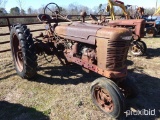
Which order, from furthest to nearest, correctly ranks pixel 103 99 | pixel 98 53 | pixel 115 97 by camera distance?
pixel 98 53 → pixel 103 99 → pixel 115 97

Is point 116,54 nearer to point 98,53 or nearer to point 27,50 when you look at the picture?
point 98,53

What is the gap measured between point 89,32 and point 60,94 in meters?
1.45

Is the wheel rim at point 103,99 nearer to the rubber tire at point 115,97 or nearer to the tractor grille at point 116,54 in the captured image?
the rubber tire at point 115,97

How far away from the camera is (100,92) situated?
3543 millimetres

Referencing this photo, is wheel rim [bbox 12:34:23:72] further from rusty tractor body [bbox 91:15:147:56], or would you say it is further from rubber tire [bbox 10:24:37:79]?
rusty tractor body [bbox 91:15:147:56]

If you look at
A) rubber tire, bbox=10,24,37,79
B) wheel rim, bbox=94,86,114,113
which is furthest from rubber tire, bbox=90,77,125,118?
rubber tire, bbox=10,24,37,79

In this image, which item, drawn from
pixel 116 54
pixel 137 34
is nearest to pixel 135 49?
pixel 137 34

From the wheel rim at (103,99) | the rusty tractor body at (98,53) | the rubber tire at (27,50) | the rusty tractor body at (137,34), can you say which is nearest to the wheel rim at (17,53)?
the rusty tractor body at (98,53)

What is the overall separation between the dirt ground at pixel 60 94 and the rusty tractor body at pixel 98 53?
29 centimetres

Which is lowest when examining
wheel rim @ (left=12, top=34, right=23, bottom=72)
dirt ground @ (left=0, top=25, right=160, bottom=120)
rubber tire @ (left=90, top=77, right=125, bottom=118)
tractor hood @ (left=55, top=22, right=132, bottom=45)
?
dirt ground @ (left=0, top=25, right=160, bottom=120)

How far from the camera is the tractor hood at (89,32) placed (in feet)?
10.6

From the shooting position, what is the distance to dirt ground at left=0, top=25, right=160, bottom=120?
3.52 m

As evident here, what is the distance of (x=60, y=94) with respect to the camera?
4.18m

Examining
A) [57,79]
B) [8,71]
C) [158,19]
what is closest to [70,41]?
[57,79]
